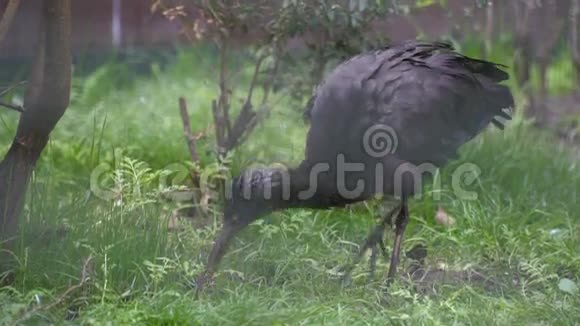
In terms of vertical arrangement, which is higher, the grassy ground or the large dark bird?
the large dark bird

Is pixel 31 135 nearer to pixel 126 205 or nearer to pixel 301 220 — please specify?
pixel 126 205

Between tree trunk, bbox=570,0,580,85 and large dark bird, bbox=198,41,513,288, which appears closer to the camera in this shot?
large dark bird, bbox=198,41,513,288

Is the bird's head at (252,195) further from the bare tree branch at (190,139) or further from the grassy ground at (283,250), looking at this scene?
the bare tree branch at (190,139)

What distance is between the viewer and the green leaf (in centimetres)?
448

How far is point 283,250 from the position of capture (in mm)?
5062

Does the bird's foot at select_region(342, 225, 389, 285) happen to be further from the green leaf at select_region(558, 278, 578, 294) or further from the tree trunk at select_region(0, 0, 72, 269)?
the tree trunk at select_region(0, 0, 72, 269)

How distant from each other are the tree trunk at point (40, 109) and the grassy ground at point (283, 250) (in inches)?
4.6

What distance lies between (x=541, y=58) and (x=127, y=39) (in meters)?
3.71

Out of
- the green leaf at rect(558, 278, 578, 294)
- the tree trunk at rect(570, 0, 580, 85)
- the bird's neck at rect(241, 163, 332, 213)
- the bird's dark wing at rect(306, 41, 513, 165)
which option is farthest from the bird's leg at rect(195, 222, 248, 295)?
the tree trunk at rect(570, 0, 580, 85)

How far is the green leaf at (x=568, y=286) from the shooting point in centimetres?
448

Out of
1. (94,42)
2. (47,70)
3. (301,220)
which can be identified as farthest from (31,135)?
(94,42)

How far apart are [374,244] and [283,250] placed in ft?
1.38

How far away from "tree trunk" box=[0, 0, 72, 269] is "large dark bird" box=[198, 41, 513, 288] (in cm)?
87

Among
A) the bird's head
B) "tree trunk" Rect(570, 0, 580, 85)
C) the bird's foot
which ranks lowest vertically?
the bird's foot
